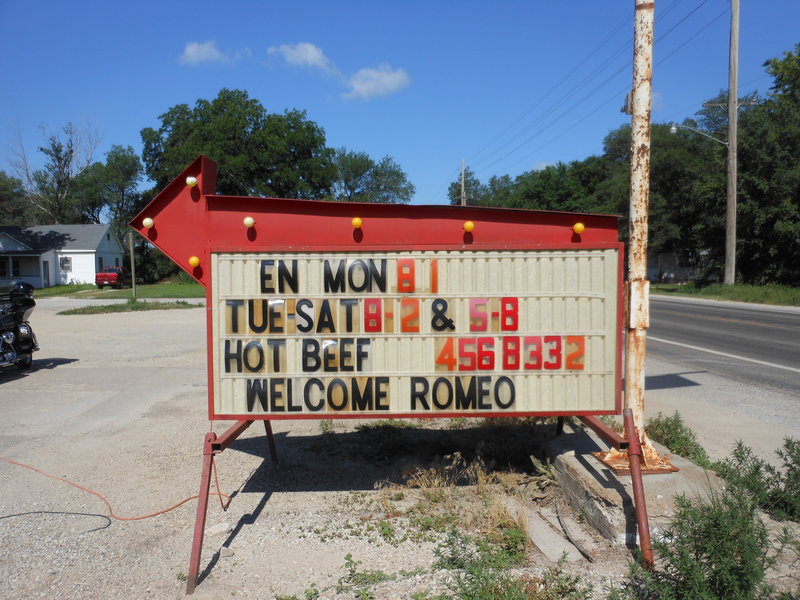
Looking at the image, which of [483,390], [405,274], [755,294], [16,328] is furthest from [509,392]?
[755,294]

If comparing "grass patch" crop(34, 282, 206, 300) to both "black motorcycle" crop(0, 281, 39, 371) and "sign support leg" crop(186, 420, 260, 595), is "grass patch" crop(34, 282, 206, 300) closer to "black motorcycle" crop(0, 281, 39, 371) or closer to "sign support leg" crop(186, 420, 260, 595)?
"black motorcycle" crop(0, 281, 39, 371)

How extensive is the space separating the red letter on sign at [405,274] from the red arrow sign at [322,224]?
21 cm

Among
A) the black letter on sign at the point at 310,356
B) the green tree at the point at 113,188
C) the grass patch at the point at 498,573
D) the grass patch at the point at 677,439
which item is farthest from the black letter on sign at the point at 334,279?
the green tree at the point at 113,188

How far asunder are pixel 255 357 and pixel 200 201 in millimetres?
1262

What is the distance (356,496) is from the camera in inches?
196

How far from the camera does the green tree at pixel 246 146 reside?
55219 millimetres

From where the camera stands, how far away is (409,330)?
4.41 m

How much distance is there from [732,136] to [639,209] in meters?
27.7

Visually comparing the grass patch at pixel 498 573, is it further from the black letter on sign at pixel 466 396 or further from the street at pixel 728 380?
the street at pixel 728 380

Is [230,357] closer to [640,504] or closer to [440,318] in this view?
[440,318]

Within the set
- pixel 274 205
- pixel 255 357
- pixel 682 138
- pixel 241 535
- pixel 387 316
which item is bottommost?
pixel 241 535

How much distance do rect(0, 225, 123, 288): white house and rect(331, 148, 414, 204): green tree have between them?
132 ft

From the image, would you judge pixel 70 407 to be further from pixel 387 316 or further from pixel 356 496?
pixel 387 316

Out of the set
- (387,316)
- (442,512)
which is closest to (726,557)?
(442,512)
